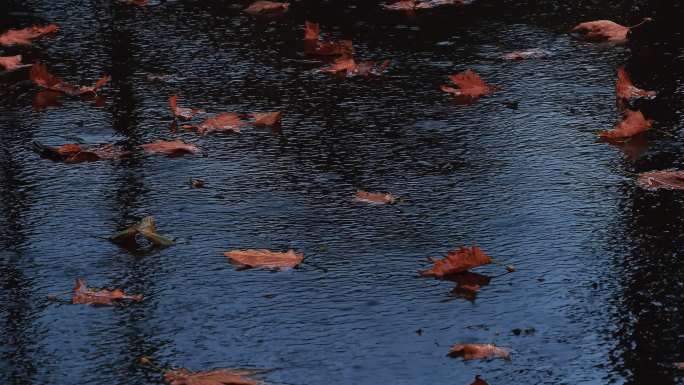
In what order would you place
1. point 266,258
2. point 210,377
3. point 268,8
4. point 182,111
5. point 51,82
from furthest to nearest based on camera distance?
point 268,8
point 51,82
point 182,111
point 266,258
point 210,377

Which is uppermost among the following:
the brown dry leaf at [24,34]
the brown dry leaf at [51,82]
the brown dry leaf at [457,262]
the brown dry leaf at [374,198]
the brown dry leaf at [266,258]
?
the brown dry leaf at [457,262]

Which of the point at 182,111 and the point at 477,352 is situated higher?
the point at 477,352

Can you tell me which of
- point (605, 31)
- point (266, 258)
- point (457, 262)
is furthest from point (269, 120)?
point (605, 31)

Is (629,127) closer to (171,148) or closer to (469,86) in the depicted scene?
(469,86)

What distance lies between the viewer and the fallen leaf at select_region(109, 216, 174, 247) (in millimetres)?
3924

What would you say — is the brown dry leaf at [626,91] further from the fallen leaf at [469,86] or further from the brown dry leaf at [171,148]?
the brown dry leaf at [171,148]

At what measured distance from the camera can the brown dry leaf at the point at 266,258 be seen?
12.3ft

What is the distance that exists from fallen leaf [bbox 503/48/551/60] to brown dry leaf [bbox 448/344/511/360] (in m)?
3.17

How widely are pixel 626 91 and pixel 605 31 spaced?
1.10m

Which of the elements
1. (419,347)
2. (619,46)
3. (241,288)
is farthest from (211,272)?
(619,46)

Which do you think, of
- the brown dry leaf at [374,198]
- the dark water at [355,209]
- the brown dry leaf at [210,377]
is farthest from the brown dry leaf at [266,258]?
the brown dry leaf at [210,377]

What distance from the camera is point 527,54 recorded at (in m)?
6.06

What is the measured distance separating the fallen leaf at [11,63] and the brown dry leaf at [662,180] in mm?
3522

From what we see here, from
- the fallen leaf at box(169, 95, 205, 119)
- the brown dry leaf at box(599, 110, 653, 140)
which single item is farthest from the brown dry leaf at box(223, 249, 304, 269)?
the brown dry leaf at box(599, 110, 653, 140)
